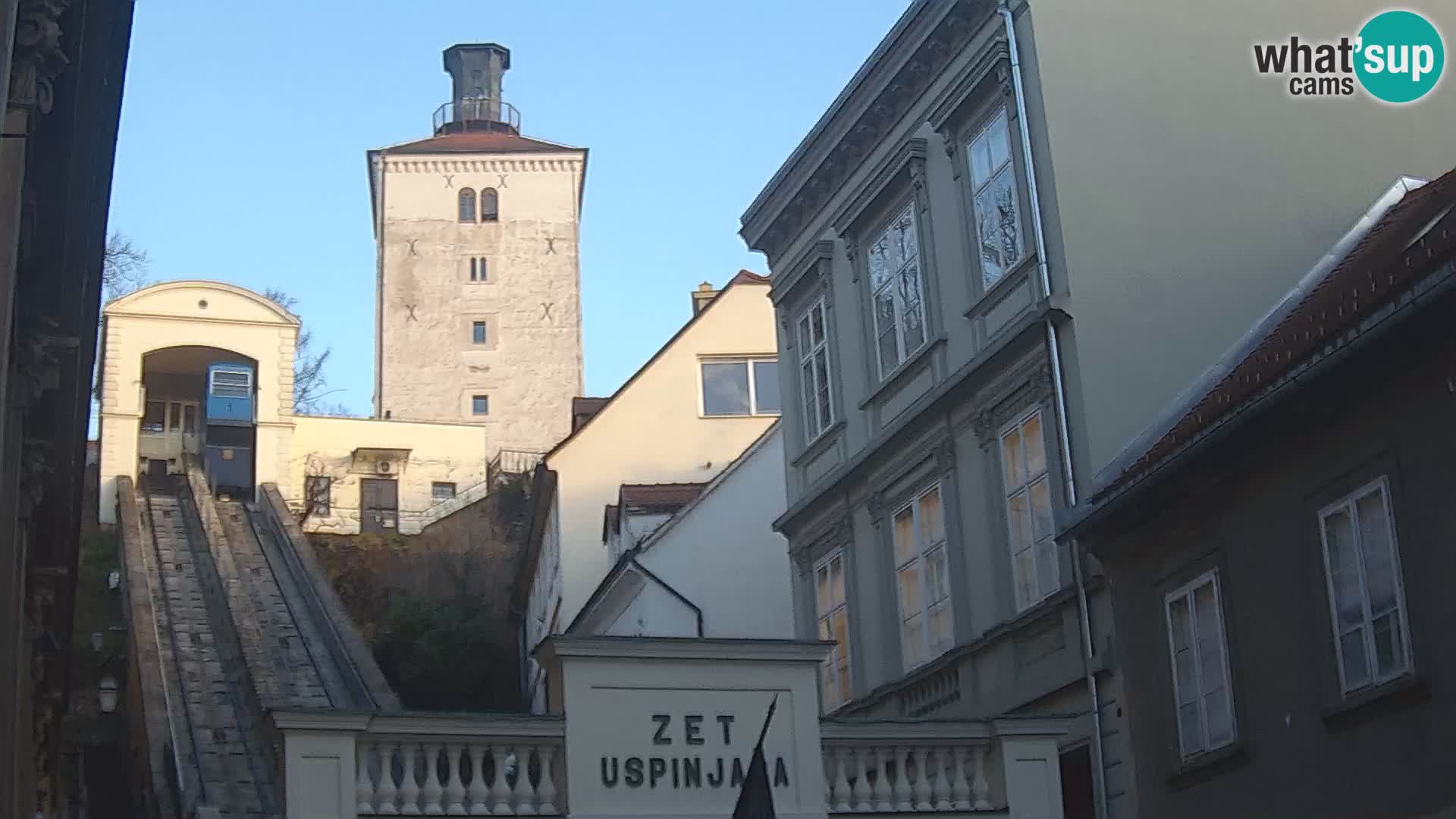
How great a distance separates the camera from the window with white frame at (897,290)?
906 inches

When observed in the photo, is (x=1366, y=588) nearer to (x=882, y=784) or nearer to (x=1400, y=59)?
(x=882, y=784)

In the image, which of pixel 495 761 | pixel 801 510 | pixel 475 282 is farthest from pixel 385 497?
pixel 495 761

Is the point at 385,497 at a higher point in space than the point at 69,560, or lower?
higher

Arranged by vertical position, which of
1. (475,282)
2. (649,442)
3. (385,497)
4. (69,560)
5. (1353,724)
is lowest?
(1353,724)

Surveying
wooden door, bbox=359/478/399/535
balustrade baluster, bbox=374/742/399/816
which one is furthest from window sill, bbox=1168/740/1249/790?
wooden door, bbox=359/478/399/535

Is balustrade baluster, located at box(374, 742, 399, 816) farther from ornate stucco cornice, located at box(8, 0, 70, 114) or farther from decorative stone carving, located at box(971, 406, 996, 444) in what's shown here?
decorative stone carving, located at box(971, 406, 996, 444)

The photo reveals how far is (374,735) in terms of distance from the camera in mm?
14766

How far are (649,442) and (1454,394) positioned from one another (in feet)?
90.6

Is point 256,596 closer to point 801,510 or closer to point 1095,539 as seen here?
point 801,510

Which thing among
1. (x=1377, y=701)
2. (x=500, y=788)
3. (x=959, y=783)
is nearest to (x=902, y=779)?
(x=959, y=783)

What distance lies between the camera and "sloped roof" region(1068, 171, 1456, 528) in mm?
14586

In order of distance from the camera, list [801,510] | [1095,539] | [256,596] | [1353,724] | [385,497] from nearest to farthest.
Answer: [1353,724]
[1095,539]
[801,510]
[256,596]
[385,497]

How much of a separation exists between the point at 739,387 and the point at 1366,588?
1047 inches

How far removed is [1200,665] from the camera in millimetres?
17125
